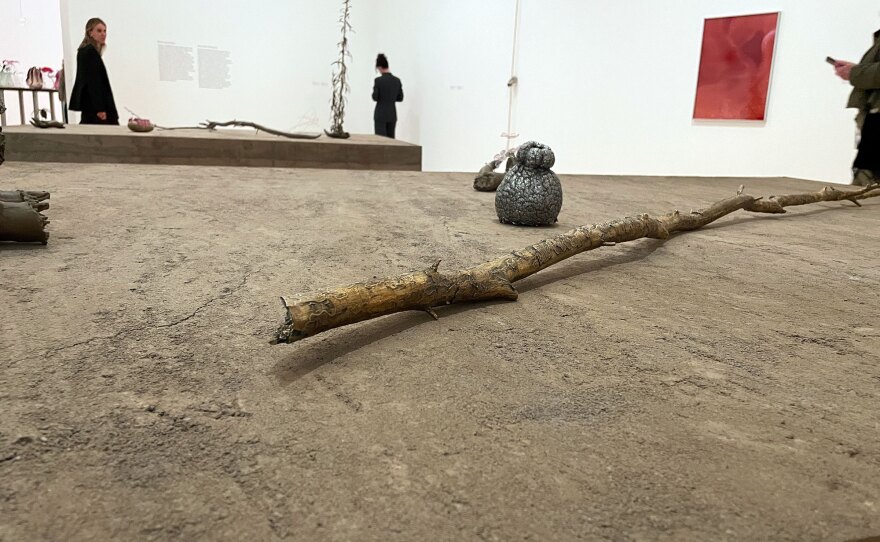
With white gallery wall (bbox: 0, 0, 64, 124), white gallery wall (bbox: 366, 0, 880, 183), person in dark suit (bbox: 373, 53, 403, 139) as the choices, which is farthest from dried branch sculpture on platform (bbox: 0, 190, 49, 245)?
person in dark suit (bbox: 373, 53, 403, 139)

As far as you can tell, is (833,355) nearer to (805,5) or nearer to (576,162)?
(805,5)

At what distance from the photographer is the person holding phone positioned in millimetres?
5371

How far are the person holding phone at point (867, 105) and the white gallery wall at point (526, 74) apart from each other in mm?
455

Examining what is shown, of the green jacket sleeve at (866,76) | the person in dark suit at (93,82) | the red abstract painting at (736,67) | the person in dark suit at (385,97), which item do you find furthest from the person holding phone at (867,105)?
Answer: the person in dark suit at (93,82)

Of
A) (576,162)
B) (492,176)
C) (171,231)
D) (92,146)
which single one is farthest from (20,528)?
(576,162)

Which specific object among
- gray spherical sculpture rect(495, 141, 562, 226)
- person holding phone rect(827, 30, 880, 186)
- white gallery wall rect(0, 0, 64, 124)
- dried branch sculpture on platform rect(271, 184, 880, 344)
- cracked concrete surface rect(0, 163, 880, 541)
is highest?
white gallery wall rect(0, 0, 64, 124)

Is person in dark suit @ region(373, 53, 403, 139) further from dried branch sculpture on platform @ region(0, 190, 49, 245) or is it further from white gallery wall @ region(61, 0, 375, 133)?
dried branch sculpture on platform @ region(0, 190, 49, 245)

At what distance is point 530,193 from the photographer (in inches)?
127

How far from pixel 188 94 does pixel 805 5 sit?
781 cm

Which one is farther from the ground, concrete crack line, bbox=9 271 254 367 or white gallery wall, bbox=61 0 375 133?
white gallery wall, bbox=61 0 375 133

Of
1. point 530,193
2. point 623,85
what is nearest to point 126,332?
point 530,193

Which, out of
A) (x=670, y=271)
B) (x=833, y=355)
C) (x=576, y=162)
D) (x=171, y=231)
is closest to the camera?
(x=833, y=355)

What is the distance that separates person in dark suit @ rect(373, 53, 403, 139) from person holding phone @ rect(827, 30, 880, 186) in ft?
20.2

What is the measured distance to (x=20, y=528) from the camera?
0.89 metres
